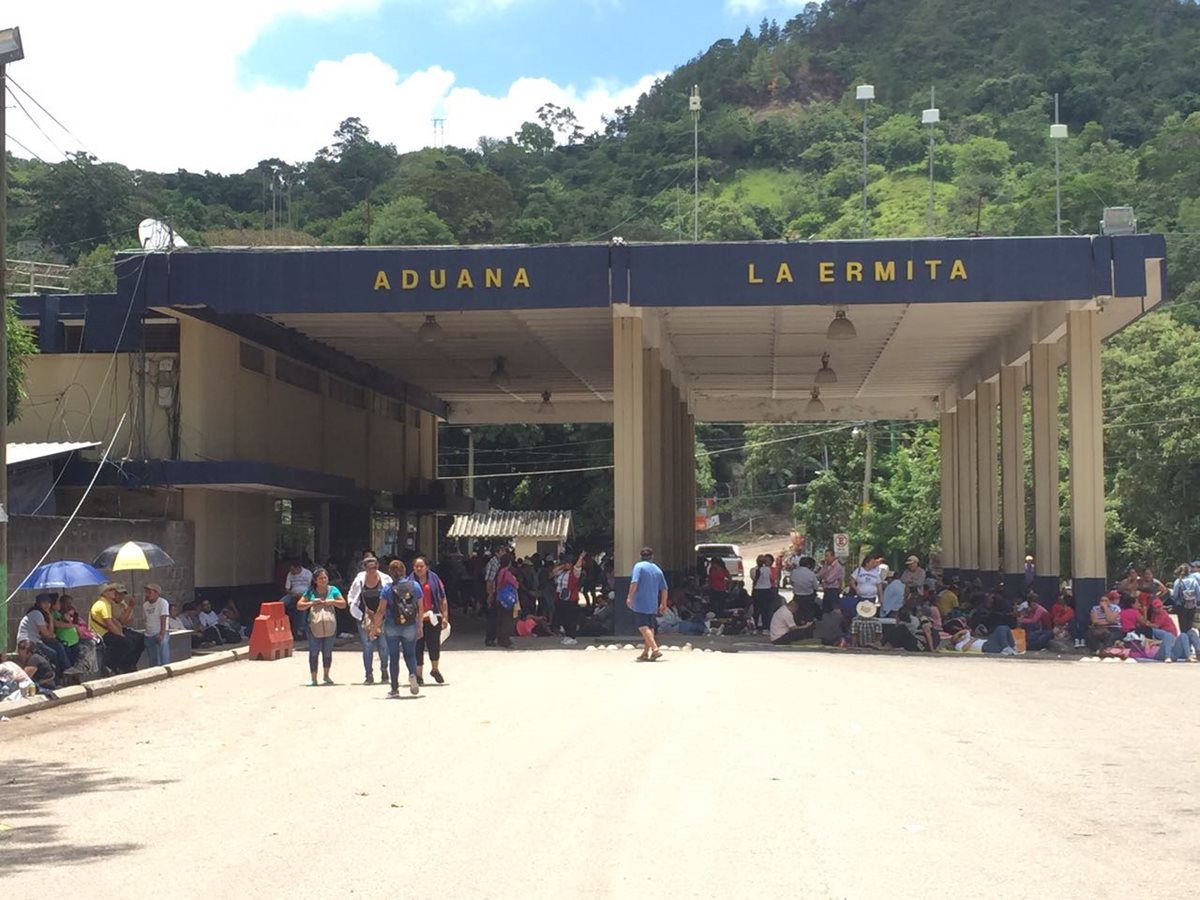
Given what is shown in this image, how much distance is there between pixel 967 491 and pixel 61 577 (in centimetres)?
2672

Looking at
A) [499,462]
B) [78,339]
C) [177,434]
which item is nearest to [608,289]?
[177,434]

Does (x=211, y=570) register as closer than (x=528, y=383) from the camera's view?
Yes

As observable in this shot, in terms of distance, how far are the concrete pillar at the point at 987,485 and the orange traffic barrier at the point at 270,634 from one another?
61.5ft

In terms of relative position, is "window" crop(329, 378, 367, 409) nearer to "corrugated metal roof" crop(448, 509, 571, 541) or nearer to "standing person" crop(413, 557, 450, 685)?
"standing person" crop(413, 557, 450, 685)

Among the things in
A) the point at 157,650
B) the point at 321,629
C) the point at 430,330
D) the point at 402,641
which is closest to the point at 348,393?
the point at 430,330

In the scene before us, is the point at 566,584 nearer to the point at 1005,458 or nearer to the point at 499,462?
the point at 1005,458

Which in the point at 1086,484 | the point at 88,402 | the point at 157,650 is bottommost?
the point at 157,650

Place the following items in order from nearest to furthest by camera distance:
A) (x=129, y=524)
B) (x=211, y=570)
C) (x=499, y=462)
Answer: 1. (x=129, y=524)
2. (x=211, y=570)
3. (x=499, y=462)

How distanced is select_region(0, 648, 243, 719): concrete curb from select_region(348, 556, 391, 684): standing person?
3.16 m

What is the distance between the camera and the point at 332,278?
2614 centimetres

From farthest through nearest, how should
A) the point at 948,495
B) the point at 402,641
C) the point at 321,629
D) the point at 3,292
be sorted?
the point at 948,495, the point at 321,629, the point at 3,292, the point at 402,641

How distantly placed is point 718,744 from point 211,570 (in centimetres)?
1673

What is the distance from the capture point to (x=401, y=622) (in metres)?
17.4

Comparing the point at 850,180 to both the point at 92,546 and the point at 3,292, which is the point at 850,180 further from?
the point at 3,292
